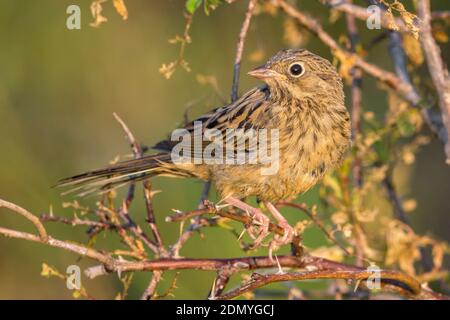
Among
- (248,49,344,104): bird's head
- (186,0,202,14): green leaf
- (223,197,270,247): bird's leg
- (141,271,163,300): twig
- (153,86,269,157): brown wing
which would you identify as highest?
(186,0,202,14): green leaf

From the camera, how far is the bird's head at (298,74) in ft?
13.2

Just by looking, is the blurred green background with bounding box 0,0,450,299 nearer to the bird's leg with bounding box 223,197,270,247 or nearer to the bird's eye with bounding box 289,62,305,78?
the bird's leg with bounding box 223,197,270,247

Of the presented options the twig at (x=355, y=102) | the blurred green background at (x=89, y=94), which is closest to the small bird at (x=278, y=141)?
the twig at (x=355, y=102)

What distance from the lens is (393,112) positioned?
4.27 meters

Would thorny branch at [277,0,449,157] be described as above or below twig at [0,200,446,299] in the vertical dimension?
above

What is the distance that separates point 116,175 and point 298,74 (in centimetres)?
100

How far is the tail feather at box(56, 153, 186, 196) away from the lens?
12.5ft

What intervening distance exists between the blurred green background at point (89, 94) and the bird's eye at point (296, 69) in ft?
3.28

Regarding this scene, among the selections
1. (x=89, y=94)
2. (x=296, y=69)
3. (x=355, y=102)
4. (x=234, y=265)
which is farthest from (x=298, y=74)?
(x=89, y=94)

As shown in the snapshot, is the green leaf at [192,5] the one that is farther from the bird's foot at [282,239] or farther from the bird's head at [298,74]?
the bird's foot at [282,239]

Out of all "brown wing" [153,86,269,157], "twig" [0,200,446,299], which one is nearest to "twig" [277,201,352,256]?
"twig" [0,200,446,299]

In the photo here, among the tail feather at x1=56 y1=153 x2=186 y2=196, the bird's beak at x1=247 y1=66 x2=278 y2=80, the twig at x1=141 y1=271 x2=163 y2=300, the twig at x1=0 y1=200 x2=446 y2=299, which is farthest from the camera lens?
the bird's beak at x1=247 y1=66 x2=278 y2=80

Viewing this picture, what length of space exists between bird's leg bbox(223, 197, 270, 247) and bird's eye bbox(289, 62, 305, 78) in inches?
26.4

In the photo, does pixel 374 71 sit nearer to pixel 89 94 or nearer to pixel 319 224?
pixel 319 224
